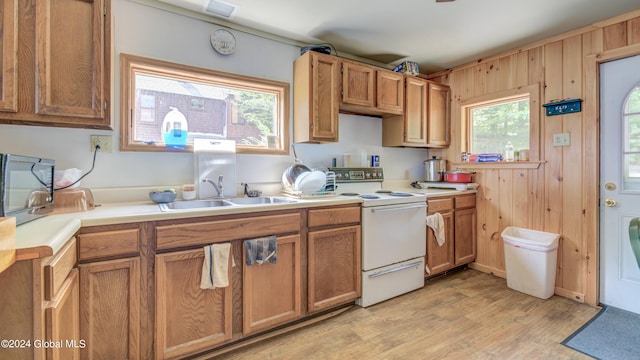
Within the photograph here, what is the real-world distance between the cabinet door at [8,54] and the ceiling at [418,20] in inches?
35.6

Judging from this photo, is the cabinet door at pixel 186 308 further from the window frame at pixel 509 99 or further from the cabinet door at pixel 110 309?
the window frame at pixel 509 99

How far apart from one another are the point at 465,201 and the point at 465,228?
29cm

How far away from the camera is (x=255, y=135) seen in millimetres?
2541

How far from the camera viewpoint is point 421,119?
3.18 m

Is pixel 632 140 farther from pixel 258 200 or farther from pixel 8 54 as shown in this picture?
pixel 8 54

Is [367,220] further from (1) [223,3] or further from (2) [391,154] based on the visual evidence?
(1) [223,3]

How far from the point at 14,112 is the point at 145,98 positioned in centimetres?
79

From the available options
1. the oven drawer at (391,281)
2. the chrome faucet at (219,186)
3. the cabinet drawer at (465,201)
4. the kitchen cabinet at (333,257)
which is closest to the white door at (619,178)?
the cabinet drawer at (465,201)

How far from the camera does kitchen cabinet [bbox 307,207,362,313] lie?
6.73ft

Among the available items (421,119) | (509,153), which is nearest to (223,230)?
(421,119)

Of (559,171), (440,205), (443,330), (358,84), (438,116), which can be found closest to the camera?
(443,330)

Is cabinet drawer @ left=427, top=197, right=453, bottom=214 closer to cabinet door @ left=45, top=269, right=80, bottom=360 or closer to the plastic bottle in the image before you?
the plastic bottle

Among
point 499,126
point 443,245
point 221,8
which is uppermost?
point 221,8

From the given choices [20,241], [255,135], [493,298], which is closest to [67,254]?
[20,241]
